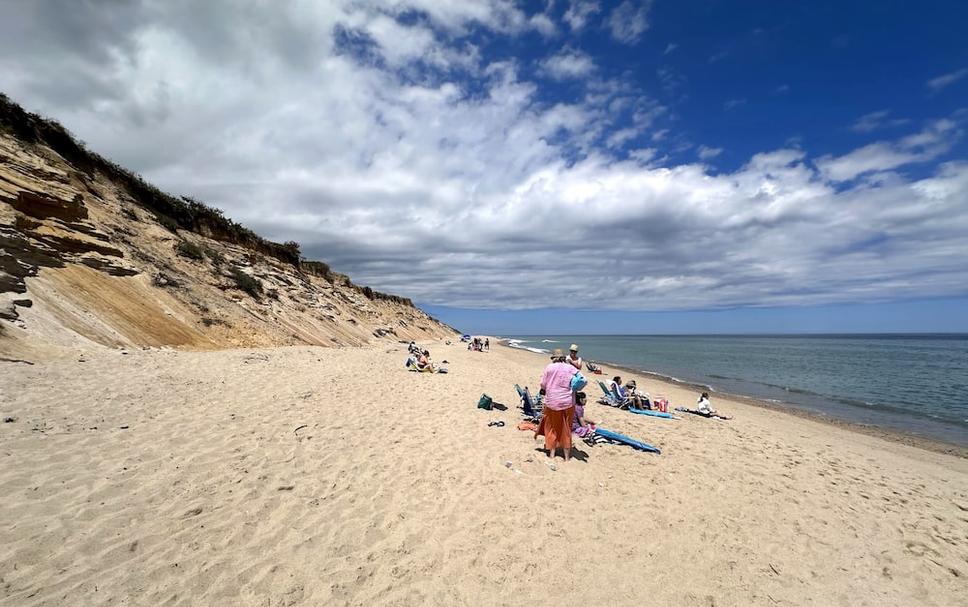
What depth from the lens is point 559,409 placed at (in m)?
6.53

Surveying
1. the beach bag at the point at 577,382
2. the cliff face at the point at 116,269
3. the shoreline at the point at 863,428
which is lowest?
the shoreline at the point at 863,428

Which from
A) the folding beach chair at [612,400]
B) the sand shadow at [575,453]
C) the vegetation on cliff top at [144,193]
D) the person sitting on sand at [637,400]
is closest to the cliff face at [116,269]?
the vegetation on cliff top at [144,193]

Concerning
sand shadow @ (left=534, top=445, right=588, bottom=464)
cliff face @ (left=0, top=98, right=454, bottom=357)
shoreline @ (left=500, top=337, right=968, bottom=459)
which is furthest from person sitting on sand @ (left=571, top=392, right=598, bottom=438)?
cliff face @ (left=0, top=98, right=454, bottom=357)

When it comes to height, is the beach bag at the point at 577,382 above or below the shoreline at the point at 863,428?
above

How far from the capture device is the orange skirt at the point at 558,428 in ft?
21.3

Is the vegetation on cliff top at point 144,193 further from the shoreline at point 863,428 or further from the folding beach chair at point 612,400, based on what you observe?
the shoreline at point 863,428

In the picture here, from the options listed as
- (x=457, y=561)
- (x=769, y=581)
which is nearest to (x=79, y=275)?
(x=457, y=561)

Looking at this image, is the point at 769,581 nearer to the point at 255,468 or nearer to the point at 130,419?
the point at 255,468

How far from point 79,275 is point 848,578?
62.2 ft

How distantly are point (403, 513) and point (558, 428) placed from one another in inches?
116

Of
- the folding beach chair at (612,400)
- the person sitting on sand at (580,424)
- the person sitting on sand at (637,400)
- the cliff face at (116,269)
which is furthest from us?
the folding beach chair at (612,400)

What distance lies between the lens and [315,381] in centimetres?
1037

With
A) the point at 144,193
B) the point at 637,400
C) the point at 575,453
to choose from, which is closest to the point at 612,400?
the point at 637,400

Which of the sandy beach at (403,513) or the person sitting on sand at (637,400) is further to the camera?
the person sitting on sand at (637,400)
